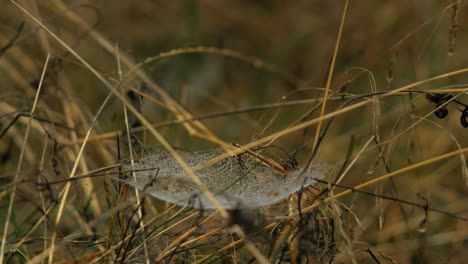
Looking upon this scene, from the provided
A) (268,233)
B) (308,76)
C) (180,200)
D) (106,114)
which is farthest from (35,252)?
(308,76)

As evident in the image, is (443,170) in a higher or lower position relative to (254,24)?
lower

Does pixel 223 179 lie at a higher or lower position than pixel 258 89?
lower

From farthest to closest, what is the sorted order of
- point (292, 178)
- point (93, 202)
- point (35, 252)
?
1. point (93, 202)
2. point (35, 252)
3. point (292, 178)

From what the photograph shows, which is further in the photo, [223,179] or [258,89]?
[258,89]

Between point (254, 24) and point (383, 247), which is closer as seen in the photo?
point (383, 247)

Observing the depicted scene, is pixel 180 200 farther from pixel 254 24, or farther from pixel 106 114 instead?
pixel 254 24

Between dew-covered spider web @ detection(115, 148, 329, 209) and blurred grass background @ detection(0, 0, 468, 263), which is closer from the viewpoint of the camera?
dew-covered spider web @ detection(115, 148, 329, 209)
